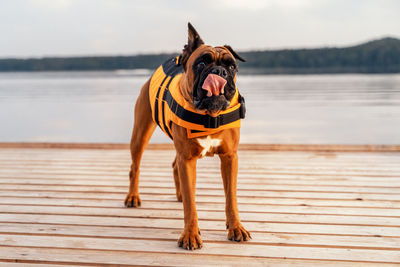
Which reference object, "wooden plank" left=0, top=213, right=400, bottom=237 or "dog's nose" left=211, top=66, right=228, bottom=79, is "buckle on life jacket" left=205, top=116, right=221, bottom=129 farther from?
"wooden plank" left=0, top=213, right=400, bottom=237

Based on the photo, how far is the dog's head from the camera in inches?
83.2

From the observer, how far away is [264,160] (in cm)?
507

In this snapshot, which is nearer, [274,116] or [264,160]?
[264,160]

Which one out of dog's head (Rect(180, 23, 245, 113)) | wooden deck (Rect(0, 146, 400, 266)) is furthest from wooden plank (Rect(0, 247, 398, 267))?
dog's head (Rect(180, 23, 245, 113))

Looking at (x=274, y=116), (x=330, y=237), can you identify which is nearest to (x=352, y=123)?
(x=274, y=116)

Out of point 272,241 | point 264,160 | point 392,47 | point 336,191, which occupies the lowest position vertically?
point 392,47

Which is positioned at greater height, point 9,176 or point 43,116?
point 9,176

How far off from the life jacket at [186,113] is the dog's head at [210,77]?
0.12m

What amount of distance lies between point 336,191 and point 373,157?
182cm

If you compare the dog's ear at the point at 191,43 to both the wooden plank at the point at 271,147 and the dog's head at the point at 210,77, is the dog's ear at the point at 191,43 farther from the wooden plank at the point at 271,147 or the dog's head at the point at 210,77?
the wooden plank at the point at 271,147

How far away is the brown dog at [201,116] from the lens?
217 cm

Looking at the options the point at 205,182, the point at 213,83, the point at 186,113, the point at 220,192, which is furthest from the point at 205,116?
the point at 205,182

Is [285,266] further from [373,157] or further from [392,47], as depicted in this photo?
[392,47]

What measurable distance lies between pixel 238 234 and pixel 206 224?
0.41 m
